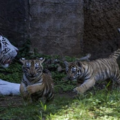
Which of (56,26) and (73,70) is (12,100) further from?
(56,26)

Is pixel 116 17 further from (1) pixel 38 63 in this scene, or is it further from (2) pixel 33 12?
(1) pixel 38 63

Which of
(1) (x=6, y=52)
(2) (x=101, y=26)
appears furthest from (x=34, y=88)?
(2) (x=101, y=26)

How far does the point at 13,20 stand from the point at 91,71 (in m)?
2.55

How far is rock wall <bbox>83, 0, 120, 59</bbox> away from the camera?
10.2 m

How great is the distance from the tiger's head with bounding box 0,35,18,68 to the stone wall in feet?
0.92

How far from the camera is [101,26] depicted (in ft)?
33.9

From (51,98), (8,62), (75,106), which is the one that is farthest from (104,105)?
(8,62)

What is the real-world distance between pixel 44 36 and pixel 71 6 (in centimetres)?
83

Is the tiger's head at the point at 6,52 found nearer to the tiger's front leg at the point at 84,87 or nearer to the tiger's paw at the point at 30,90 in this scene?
the tiger's front leg at the point at 84,87

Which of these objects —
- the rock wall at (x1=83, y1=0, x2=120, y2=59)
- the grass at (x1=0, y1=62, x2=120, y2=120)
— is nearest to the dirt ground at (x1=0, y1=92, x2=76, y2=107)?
the grass at (x1=0, y1=62, x2=120, y2=120)

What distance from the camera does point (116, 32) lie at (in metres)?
10.5

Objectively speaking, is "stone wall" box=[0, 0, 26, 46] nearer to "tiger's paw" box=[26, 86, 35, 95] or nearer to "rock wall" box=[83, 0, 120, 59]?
"rock wall" box=[83, 0, 120, 59]

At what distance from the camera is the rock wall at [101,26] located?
33.5ft

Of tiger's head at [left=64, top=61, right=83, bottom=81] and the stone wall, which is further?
the stone wall
